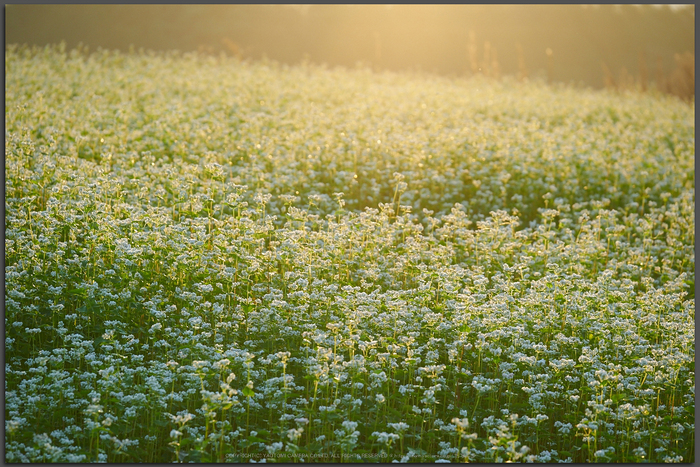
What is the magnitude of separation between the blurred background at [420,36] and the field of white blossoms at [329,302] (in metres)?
8.11

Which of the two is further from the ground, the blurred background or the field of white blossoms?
the blurred background

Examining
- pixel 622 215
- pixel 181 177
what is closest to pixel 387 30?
pixel 622 215

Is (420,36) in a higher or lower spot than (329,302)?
higher

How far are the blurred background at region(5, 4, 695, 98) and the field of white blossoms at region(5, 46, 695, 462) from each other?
26.6 feet

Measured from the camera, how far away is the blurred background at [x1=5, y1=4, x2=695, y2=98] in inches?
721

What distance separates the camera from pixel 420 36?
19422mm

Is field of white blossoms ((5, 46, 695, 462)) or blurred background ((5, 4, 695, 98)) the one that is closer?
field of white blossoms ((5, 46, 695, 462))

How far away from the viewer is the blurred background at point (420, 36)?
18312 mm

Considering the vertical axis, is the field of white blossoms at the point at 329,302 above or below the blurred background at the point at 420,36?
below

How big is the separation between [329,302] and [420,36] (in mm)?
15187

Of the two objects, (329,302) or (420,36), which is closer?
(329,302)

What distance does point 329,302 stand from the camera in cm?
587

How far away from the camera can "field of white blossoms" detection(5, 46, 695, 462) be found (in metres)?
4.76

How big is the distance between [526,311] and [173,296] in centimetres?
325
